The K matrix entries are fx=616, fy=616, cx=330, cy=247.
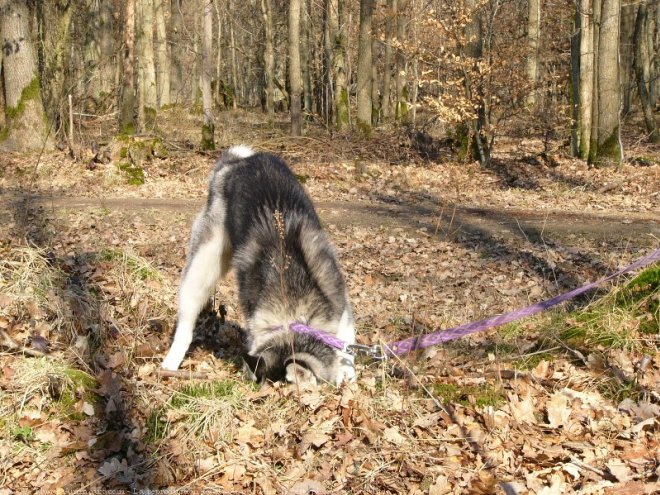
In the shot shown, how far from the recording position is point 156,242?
961 centimetres

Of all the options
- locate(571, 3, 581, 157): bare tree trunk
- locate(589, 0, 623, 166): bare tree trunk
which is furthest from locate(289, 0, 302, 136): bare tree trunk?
locate(589, 0, 623, 166): bare tree trunk

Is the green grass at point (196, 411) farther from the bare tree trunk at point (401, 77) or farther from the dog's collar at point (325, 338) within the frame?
the bare tree trunk at point (401, 77)

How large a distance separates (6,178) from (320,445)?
12703 mm

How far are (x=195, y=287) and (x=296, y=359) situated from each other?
1449mm

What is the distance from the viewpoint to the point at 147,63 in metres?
23.6

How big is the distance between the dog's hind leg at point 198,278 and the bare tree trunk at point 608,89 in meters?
13.7

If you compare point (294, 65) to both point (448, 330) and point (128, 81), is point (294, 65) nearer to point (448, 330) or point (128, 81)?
point (128, 81)

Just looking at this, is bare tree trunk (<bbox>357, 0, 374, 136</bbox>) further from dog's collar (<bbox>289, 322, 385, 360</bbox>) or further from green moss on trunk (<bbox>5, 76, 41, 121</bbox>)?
dog's collar (<bbox>289, 322, 385, 360</bbox>)

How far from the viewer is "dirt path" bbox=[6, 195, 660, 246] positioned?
1005 centimetres

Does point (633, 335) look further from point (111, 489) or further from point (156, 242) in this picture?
point (156, 242)

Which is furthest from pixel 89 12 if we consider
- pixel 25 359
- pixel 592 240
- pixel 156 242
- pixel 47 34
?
pixel 25 359

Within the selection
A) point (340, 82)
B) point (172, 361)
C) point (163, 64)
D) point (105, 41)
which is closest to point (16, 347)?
point (172, 361)

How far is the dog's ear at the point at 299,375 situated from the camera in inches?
154

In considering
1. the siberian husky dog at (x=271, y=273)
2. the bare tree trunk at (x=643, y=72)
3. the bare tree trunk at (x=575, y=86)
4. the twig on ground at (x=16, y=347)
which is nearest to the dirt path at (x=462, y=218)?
the siberian husky dog at (x=271, y=273)
